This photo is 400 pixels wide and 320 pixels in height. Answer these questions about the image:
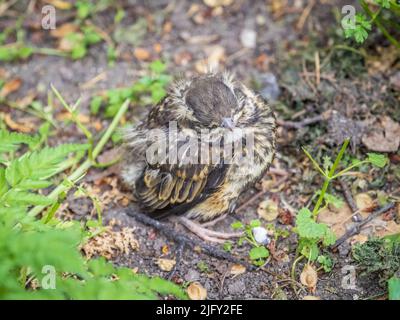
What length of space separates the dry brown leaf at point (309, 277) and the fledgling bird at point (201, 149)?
2.17ft

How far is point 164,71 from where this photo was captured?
493 centimetres

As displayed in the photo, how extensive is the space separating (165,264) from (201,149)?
2.50 ft

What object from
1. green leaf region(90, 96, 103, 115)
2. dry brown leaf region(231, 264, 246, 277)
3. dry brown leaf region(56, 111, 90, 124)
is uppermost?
green leaf region(90, 96, 103, 115)

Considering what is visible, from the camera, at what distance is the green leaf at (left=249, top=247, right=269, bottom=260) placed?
3.64 meters

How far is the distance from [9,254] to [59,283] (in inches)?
12.0

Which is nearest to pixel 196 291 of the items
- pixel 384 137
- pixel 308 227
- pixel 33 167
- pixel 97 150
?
pixel 308 227

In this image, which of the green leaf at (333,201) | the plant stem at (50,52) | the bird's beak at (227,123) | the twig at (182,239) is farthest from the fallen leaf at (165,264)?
the plant stem at (50,52)

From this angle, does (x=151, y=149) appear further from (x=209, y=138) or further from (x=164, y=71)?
(x=164, y=71)

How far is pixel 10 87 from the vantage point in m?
5.00

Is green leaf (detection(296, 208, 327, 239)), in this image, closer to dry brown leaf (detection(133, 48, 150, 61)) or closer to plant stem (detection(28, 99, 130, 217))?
plant stem (detection(28, 99, 130, 217))

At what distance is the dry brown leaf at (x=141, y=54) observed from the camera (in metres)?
5.11

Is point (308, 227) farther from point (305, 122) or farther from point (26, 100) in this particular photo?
point (26, 100)

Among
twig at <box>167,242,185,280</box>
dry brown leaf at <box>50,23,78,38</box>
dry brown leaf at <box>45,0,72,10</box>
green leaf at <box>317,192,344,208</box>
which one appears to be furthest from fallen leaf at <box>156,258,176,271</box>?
dry brown leaf at <box>45,0,72,10</box>

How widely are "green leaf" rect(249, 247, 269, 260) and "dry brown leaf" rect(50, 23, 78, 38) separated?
2790 millimetres
